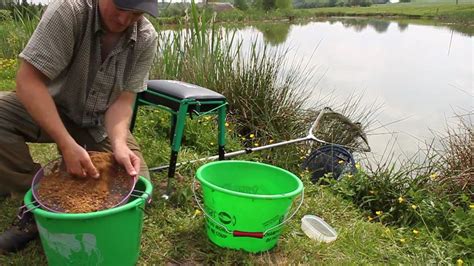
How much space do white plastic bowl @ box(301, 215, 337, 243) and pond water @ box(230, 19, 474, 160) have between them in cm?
182

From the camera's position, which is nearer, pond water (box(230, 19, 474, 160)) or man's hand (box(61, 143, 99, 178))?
man's hand (box(61, 143, 99, 178))

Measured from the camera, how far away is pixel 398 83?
7.77 metres

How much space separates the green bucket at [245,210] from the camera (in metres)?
1.67

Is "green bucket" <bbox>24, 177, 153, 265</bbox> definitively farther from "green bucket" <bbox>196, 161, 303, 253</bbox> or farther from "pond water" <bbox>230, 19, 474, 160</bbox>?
"pond water" <bbox>230, 19, 474, 160</bbox>

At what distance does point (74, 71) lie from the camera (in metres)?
1.72

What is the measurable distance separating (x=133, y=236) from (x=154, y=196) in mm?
822

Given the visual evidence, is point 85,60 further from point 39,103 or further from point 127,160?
point 127,160

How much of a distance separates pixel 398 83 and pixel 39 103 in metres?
7.26

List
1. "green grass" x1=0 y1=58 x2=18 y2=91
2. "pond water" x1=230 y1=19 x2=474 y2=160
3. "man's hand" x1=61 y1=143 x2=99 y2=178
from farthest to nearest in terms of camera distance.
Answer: "pond water" x1=230 y1=19 x2=474 y2=160 → "green grass" x1=0 y1=58 x2=18 y2=91 → "man's hand" x1=61 y1=143 x2=99 y2=178

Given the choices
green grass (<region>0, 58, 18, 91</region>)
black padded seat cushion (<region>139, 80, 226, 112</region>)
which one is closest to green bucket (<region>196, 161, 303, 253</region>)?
black padded seat cushion (<region>139, 80, 226, 112</region>)

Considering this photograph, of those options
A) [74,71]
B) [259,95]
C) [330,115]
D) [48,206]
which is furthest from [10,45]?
[48,206]

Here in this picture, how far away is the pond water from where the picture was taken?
471cm

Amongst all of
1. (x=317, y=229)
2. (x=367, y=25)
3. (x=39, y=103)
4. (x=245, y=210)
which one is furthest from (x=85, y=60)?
(x=367, y=25)

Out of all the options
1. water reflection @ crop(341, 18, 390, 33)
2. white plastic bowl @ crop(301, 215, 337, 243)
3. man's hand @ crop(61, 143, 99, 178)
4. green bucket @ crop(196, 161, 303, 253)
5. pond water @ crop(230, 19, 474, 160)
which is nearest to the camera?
man's hand @ crop(61, 143, 99, 178)
